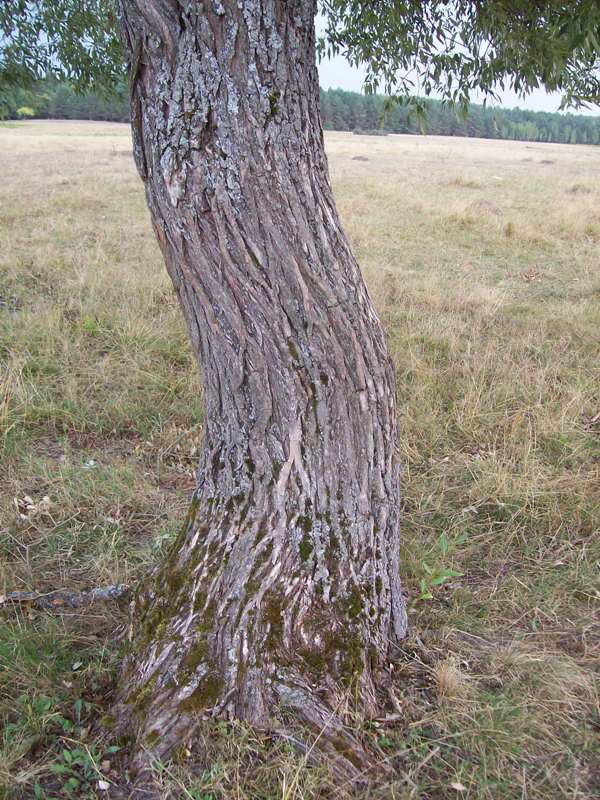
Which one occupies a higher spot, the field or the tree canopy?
the tree canopy

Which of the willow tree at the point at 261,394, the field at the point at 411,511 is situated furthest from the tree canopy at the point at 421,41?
the field at the point at 411,511

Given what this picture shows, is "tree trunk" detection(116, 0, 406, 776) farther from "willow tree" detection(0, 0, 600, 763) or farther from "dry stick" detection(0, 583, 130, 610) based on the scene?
"dry stick" detection(0, 583, 130, 610)

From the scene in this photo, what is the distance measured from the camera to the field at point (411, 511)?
6.43 ft

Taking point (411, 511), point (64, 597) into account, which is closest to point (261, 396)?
point (64, 597)

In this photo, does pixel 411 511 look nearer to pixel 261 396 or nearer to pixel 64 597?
pixel 261 396

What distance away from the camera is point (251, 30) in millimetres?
1616

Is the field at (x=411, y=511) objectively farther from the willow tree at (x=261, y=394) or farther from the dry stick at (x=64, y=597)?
the willow tree at (x=261, y=394)

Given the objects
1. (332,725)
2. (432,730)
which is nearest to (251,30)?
(332,725)

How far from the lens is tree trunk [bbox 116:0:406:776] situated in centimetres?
166

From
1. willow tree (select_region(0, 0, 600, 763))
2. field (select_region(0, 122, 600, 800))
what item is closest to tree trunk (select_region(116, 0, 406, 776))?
willow tree (select_region(0, 0, 600, 763))

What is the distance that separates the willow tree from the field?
21cm

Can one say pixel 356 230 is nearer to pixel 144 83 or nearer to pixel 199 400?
pixel 199 400

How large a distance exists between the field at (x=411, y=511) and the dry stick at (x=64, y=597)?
0.17 feet

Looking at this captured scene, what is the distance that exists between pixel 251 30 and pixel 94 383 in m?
3.46
